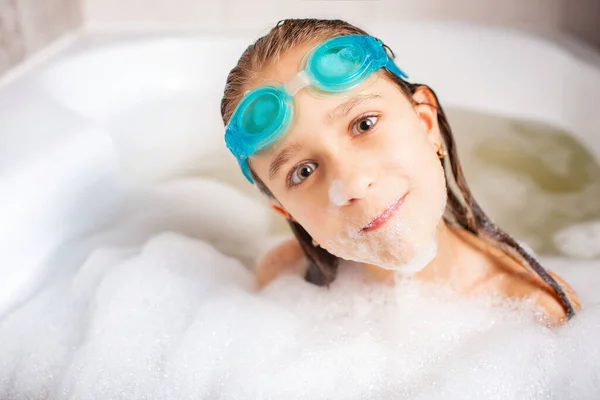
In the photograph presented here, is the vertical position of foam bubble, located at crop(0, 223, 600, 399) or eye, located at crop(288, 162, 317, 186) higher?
eye, located at crop(288, 162, 317, 186)

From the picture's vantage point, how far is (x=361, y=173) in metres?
0.84

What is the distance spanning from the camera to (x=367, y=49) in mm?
897

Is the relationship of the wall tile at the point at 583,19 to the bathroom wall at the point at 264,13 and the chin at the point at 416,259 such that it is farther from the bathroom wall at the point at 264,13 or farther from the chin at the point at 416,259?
the chin at the point at 416,259

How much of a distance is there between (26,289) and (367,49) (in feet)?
2.77

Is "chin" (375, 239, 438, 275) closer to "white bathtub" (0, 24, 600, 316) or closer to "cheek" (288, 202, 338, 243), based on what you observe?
"cheek" (288, 202, 338, 243)

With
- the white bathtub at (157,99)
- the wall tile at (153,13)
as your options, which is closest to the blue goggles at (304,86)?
the white bathtub at (157,99)

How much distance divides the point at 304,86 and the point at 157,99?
40.8 inches

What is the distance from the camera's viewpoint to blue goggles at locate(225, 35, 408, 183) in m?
0.85

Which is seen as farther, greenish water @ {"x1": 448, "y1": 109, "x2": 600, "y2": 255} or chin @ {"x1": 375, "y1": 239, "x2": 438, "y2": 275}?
greenish water @ {"x1": 448, "y1": 109, "x2": 600, "y2": 255}

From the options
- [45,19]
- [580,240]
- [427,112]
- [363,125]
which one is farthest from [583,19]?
[45,19]

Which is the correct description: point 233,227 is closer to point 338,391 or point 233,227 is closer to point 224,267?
point 224,267

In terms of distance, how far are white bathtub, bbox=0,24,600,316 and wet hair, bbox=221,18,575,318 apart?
1.85ft

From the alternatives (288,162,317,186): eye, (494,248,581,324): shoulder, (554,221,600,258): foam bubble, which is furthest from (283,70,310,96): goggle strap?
(554,221,600,258): foam bubble

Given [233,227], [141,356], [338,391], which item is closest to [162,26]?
[233,227]
